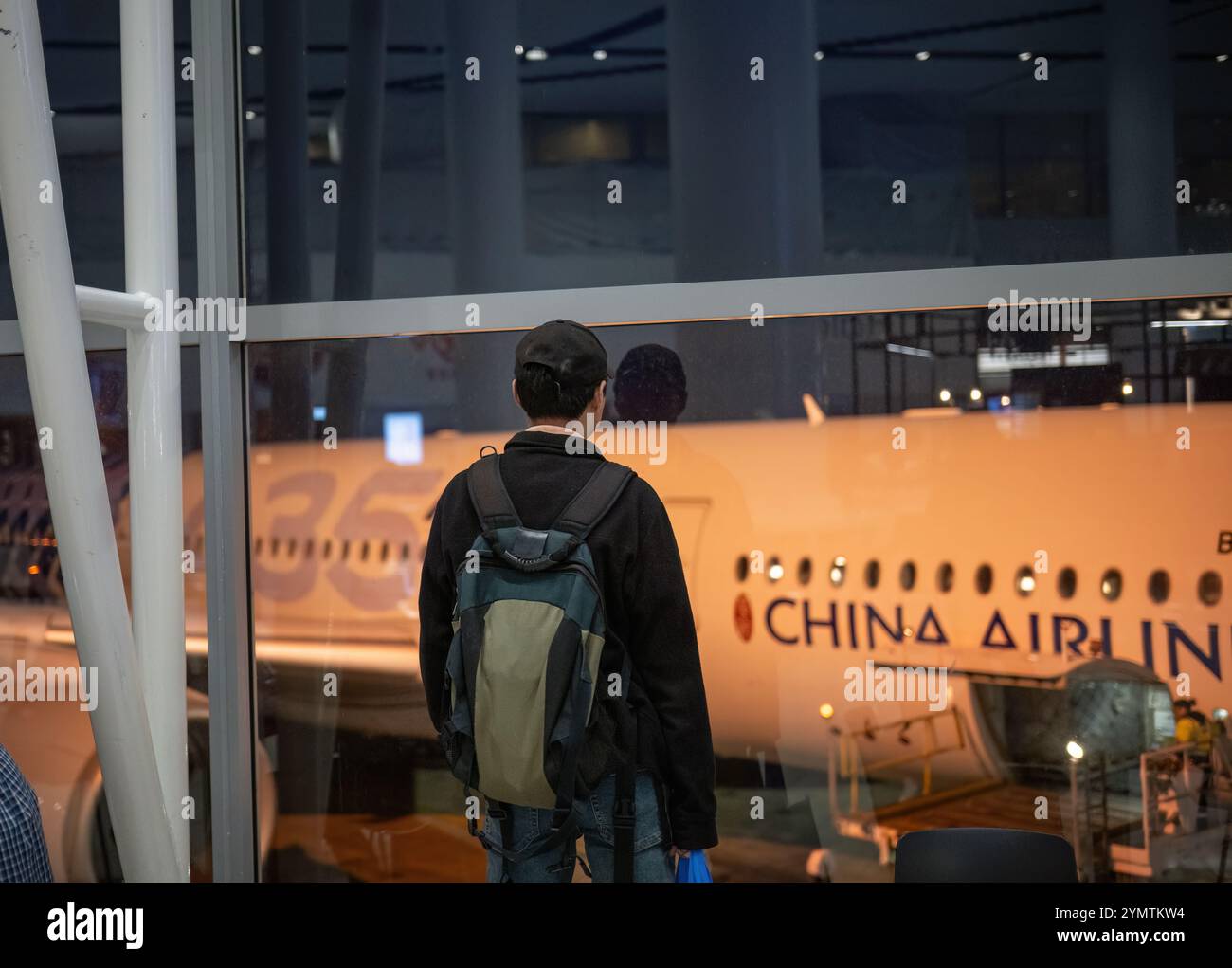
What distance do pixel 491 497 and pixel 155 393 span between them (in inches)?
64.0

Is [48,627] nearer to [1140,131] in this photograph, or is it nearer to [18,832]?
[18,832]

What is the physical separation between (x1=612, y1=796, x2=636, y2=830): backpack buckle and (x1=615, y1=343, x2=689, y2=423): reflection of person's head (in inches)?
68.0

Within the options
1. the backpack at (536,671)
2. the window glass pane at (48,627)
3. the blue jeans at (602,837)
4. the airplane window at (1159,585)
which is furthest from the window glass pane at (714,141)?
the blue jeans at (602,837)

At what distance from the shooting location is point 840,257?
3627 mm

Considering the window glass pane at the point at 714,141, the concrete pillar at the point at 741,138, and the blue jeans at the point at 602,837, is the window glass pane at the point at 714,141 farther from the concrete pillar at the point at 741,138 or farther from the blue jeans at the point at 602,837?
the blue jeans at the point at 602,837

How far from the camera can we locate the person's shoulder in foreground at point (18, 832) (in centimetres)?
145

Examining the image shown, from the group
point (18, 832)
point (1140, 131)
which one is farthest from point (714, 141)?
point (18, 832)

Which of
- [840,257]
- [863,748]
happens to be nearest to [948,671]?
[863,748]

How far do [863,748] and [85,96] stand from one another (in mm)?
3712

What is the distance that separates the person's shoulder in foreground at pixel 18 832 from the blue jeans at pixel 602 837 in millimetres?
985

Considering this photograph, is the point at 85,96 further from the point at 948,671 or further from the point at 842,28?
the point at 948,671

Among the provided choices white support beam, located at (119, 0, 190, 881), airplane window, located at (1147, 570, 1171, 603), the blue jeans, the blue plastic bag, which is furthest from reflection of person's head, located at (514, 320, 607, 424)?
airplane window, located at (1147, 570, 1171, 603)

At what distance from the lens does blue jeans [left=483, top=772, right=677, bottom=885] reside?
2.32 m

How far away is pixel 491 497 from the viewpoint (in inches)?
92.7
